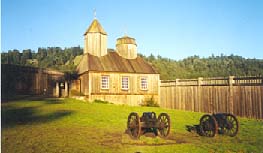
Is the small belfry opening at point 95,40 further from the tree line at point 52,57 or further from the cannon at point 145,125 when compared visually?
the tree line at point 52,57

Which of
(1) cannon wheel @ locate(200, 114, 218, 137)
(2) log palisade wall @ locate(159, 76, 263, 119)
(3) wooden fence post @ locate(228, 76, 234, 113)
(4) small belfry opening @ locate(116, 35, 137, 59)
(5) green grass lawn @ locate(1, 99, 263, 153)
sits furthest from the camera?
(4) small belfry opening @ locate(116, 35, 137, 59)

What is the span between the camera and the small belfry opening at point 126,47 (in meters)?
26.9

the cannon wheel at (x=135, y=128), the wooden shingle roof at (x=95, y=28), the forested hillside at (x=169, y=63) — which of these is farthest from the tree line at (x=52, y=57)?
the cannon wheel at (x=135, y=128)

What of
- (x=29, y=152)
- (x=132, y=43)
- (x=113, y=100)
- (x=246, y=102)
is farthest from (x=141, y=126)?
(x=132, y=43)

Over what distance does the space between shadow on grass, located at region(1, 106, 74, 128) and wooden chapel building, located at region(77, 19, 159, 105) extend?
9066 mm

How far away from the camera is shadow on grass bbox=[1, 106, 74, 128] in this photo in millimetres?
11119

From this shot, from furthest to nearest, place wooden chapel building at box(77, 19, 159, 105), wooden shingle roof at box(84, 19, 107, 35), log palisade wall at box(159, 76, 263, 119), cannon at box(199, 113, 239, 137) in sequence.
A: wooden shingle roof at box(84, 19, 107, 35)
wooden chapel building at box(77, 19, 159, 105)
log palisade wall at box(159, 76, 263, 119)
cannon at box(199, 113, 239, 137)

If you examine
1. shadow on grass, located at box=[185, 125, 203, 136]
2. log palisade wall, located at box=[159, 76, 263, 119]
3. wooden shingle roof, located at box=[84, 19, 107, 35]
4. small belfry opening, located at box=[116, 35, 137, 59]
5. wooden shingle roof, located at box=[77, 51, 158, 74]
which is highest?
wooden shingle roof, located at box=[84, 19, 107, 35]

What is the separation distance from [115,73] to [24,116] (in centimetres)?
1261

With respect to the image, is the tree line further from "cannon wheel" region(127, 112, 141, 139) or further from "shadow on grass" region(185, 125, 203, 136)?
"cannon wheel" region(127, 112, 141, 139)

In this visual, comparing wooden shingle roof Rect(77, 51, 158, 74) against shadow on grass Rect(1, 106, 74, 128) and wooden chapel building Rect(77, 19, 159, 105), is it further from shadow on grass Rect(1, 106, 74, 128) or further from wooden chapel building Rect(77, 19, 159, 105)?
shadow on grass Rect(1, 106, 74, 128)

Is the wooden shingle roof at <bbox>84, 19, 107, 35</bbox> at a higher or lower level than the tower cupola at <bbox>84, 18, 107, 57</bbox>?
higher

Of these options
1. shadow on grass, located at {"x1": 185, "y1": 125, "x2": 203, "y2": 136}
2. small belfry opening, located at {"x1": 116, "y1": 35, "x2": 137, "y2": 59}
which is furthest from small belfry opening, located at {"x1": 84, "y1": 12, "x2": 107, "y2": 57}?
shadow on grass, located at {"x1": 185, "y1": 125, "x2": 203, "y2": 136}

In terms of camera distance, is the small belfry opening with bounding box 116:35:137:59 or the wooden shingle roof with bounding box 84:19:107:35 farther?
the small belfry opening with bounding box 116:35:137:59
